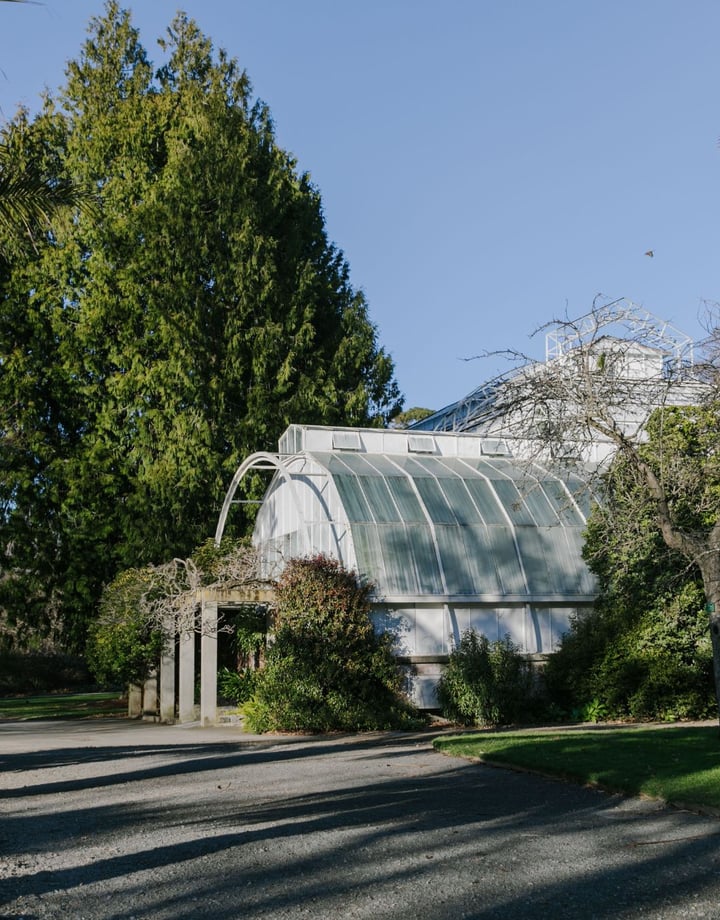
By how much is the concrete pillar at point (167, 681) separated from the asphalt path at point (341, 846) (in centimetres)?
964

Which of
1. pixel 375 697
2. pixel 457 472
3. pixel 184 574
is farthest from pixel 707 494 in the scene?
pixel 184 574

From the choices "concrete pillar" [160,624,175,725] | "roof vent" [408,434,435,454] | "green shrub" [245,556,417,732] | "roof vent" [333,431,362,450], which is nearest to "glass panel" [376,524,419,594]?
"green shrub" [245,556,417,732]

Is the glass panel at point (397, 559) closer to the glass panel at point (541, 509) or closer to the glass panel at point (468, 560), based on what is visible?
the glass panel at point (468, 560)

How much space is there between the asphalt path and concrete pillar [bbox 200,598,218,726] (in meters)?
6.92

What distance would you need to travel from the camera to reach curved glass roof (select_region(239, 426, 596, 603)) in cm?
2084

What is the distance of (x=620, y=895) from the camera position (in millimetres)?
6289

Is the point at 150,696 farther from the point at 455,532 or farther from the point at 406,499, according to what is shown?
the point at 455,532

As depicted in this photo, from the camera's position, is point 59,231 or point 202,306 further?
point 202,306

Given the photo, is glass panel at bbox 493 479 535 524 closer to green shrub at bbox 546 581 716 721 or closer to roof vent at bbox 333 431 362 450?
green shrub at bbox 546 581 716 721

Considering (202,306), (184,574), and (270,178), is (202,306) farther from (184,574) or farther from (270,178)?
(184,574)

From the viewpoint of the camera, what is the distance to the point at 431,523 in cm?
2158

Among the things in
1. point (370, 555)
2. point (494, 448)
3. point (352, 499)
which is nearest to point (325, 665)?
point (370, 555)

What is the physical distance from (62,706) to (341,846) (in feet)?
80.0

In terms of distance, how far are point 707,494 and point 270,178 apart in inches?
894
